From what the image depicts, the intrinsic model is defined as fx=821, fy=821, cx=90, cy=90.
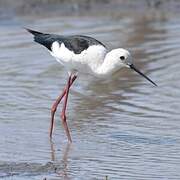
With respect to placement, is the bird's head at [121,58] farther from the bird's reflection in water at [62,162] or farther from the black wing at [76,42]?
the bird's reflection in water at [62,162]

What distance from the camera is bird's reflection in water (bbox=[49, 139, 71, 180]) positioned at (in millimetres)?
6445

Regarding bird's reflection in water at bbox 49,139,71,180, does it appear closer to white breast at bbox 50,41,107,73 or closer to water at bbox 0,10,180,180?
water at bbox 0,10,180,180

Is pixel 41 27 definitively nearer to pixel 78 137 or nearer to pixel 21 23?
pixel 21 23

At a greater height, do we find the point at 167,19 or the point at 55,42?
the point at 167,19

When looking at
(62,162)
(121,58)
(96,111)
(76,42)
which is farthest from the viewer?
(96,111)

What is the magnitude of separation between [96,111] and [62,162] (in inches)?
76.7

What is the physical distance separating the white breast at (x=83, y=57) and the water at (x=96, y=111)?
24.5 inches

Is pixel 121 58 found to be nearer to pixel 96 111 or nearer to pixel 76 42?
pixel 76 42

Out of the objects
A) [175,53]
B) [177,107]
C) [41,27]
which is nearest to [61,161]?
[177,107]

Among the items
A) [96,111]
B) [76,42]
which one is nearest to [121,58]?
[76,42]

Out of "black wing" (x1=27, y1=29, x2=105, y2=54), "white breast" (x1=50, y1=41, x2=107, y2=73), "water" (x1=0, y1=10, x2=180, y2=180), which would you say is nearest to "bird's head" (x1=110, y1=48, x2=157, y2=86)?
"white breast" (x1=50, y1=41, x2=107, y2=73)

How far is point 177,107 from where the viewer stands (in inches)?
344

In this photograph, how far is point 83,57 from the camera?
25.3 ft

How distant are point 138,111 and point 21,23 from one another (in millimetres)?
5391
